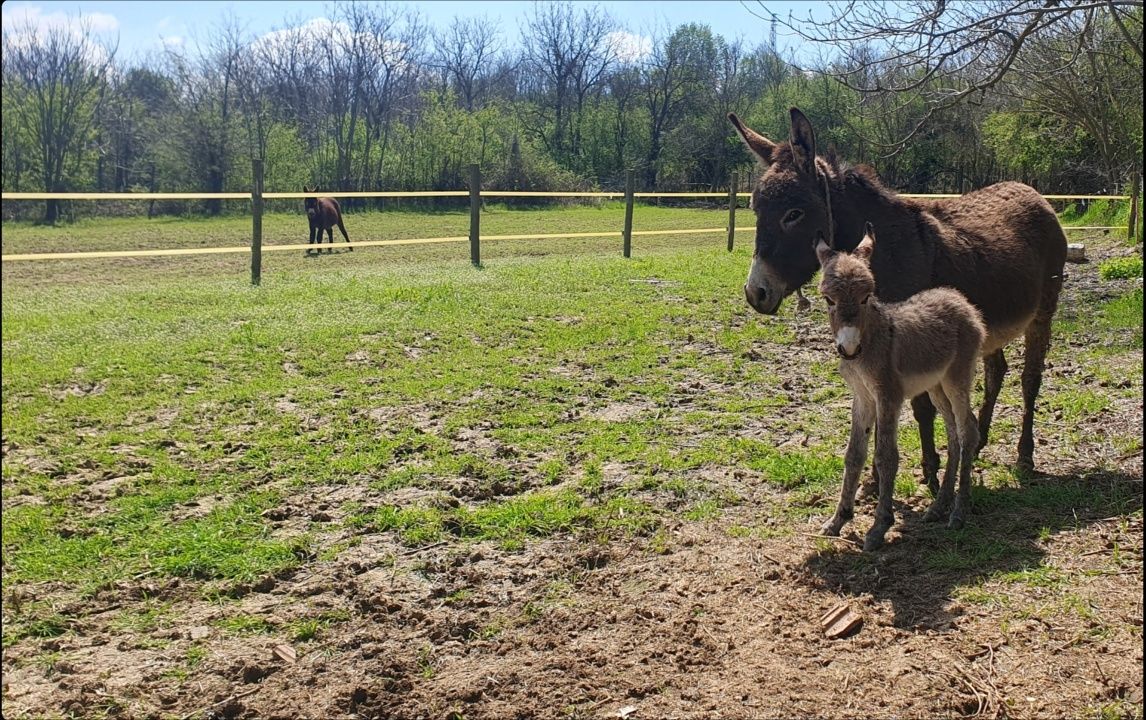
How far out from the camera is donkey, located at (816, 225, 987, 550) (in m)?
3.58

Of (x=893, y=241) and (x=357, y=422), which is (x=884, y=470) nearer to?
(x=893, y=241)

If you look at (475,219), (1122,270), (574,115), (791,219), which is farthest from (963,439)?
(574,115)

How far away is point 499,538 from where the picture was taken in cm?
424

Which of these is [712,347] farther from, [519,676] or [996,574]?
[519,676]

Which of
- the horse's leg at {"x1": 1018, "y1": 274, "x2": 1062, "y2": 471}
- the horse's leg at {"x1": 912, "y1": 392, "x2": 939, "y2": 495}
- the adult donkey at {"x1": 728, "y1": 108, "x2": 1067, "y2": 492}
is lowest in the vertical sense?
the horse's leg at {"x1": 912, "y1": 392, "x2": 939, "y2": 495}

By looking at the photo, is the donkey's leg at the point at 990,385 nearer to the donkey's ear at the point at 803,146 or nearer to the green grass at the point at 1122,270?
the donkey's ear at the point at 803,146

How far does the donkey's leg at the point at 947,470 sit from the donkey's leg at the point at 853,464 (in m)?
0.51

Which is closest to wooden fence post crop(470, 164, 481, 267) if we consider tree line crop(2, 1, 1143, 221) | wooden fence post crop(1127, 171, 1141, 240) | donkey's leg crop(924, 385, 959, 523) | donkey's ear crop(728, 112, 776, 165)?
tree line crop(2, 1, 1143, 221)

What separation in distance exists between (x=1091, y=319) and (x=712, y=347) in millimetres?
4537

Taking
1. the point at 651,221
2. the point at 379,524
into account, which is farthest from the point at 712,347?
the point at 651,221

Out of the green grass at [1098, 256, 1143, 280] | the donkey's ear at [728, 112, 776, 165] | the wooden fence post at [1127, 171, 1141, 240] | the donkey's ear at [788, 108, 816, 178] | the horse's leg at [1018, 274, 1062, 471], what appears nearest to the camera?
the donkey's ear at [788, 108, 816, 178]

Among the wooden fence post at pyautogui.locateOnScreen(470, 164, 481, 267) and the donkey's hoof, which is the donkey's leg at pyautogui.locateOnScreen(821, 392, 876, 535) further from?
the wooden fence post at pyautogui.locateOnScreen(470, 164, 481, 267)

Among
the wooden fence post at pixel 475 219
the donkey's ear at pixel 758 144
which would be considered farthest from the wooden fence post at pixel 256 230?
the donkey's ear at pixel 758 144

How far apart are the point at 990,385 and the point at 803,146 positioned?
7.26 feet
